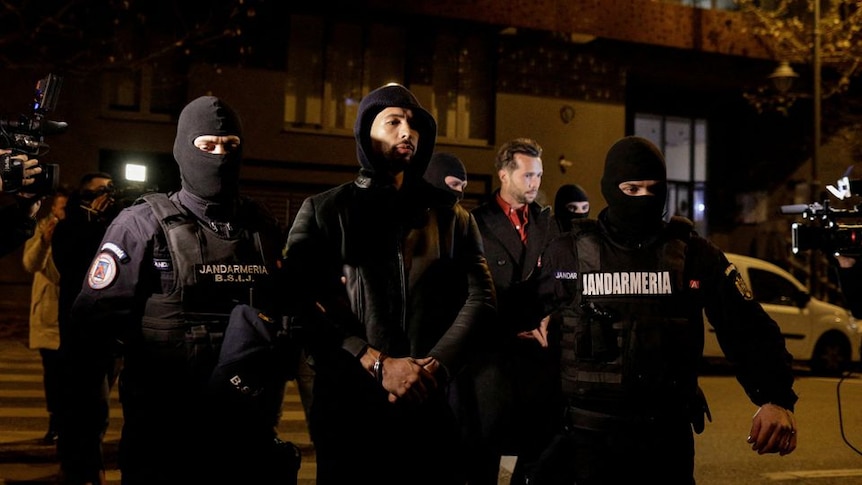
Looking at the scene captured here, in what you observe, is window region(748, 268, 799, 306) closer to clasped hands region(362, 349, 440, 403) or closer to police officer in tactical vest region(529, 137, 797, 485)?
police officer in tactical vest region(529, 137, 797, 485)

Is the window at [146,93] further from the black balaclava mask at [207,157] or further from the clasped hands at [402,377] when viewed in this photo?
the clasped hands at [402,377]

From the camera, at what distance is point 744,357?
10.7 feet

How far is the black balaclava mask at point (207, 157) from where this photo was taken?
11.4ft

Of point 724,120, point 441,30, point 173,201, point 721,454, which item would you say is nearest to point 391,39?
point 441,30

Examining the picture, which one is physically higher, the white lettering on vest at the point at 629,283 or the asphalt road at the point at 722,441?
the white lettering on vest at the point at 629,283

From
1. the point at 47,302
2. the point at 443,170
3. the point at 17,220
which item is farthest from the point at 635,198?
the point at 47,302

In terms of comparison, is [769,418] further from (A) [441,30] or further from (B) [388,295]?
(A) [441,30]

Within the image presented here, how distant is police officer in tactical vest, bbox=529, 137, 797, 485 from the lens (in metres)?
3.21

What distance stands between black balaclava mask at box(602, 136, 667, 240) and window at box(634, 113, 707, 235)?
20.7 m

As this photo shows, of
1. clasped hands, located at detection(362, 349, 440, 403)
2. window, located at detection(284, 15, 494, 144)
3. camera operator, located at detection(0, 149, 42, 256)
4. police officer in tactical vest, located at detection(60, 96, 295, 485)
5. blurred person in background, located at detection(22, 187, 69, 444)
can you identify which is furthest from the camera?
window, located at detection(284, 15, 494, 144)

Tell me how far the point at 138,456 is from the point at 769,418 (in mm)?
2383

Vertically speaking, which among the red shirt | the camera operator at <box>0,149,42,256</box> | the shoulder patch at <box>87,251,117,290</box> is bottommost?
the shoulder patch at <box>87,251,117,290</box>

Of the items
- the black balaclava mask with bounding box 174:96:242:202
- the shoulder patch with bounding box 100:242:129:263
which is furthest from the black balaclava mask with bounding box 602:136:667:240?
the shoulder patch with bounding box 100:242:129:263

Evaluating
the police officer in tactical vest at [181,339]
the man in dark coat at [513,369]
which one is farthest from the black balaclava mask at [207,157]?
the man in dark coat at [513,369]
